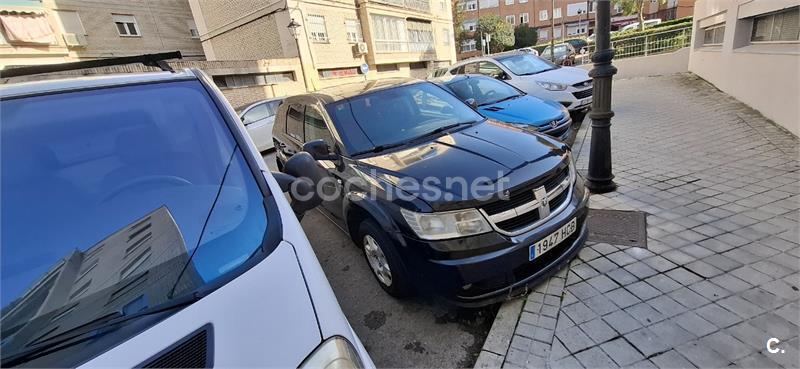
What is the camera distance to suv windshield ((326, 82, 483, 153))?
311cm

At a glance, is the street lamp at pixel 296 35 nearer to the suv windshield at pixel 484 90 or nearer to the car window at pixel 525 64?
the car window at pixel 525 64

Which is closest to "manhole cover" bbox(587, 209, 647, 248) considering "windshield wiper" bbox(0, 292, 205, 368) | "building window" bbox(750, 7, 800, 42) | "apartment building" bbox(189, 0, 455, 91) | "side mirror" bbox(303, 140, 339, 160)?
"side mirror" bbox(303, 140, 339, 160)

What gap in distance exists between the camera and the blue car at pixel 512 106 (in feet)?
16.8

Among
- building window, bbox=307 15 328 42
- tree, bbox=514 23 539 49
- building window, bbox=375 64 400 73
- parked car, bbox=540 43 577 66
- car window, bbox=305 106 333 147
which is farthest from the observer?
tree, bbox=514 23 539 49

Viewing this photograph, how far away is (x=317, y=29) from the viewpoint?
2039cm

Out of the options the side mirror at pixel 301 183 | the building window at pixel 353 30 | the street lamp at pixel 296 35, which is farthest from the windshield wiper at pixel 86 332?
the building window at pixel 353 30

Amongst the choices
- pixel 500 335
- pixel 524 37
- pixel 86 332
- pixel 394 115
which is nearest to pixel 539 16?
pixel 524 37

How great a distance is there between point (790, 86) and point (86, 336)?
24.7 ft

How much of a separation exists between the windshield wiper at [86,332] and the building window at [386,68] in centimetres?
2518

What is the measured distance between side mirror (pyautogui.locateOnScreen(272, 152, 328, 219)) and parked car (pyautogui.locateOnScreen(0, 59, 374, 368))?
196mm

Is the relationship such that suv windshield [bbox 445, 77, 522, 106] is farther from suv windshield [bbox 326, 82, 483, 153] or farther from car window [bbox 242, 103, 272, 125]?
car window [bbox 242, 103, 272, 125]

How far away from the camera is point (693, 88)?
29.6ft

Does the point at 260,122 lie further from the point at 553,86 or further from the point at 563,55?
the point at 563,55

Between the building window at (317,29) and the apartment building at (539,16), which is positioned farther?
the apartment building at (539,16)
